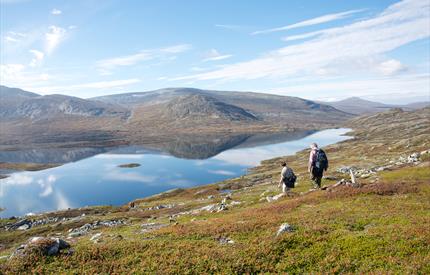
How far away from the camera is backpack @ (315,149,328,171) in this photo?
110 ft

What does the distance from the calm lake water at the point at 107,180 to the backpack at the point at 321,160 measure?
233 ft

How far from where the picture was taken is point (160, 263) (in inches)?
621

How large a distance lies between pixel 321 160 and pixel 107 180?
4118 inches

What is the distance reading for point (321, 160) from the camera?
3350 centimetres

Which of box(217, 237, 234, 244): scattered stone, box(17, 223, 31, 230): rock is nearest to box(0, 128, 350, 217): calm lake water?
box(17, 223, 31, 230): rock

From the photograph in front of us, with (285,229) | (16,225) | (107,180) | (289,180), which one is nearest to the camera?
(285,229)

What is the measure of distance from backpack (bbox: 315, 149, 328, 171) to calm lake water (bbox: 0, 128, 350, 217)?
70.9m

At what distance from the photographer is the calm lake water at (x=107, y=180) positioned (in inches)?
3804

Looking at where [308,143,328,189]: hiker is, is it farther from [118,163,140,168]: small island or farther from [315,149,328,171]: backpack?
[118,163,140,168]: small island

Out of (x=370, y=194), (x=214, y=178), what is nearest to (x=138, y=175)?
(x=214, y=178)

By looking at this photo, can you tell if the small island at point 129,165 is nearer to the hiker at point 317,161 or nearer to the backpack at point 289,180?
the backpack at point 289,180

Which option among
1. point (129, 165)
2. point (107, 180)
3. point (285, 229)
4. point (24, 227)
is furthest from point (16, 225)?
point (129, 165)

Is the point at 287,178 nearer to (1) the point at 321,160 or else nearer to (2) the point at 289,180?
(2) the point at 289,180

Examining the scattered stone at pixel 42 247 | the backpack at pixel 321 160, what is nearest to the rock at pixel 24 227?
the scattered stone at pixel 42 247
